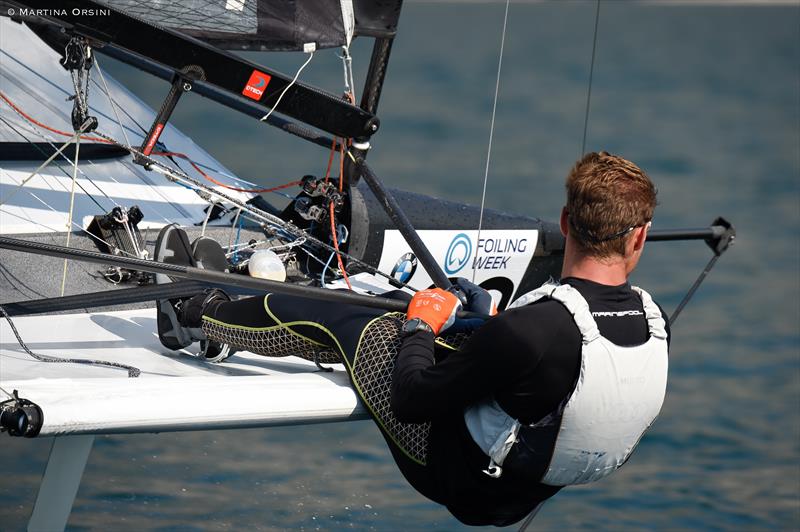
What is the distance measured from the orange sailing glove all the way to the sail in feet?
3.90

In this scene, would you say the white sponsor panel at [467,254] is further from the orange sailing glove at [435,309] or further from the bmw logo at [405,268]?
the orange sailing glove at [435,309]

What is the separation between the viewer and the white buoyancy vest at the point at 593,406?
225cm

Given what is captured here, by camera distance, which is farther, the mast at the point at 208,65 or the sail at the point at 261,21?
the sail at the point at 261,21

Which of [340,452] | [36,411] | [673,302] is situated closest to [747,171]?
[673,302]

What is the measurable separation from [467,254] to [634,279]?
4.49m

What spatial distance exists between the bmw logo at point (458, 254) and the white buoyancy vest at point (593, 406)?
1352 mm

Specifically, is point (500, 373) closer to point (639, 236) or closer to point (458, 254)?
point (639, 236)

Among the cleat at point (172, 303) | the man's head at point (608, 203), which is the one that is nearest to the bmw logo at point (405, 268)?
the cleat at point (172, 303)

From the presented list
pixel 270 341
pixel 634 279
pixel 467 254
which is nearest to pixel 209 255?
pixel 270 341

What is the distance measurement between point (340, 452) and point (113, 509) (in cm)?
121

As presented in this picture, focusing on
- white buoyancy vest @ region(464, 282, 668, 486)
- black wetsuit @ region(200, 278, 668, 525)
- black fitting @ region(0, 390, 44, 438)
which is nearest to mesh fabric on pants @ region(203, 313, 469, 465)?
black wetsuit @ region(200, 278, 668, 525)

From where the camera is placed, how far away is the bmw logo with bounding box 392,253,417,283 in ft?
11.6

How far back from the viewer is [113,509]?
13.1ft

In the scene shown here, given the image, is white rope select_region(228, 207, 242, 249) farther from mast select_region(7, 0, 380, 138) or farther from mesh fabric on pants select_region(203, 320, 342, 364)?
mesh fabric on pants select_region(203, 320, 342, 364)
